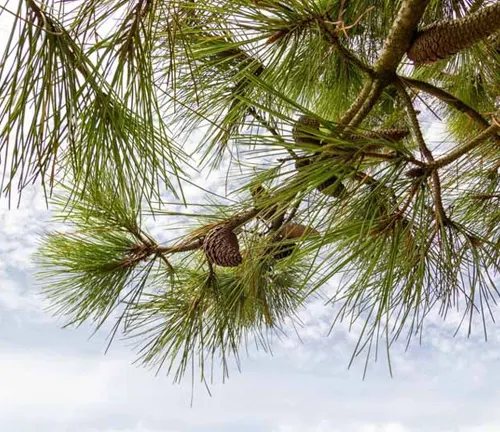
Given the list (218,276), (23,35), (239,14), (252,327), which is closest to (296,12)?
(239,14)

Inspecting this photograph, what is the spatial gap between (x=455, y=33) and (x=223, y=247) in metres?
0.36

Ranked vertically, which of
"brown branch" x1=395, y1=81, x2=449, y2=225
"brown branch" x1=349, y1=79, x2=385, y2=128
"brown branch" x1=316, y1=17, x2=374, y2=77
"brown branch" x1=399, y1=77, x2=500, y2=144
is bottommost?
"brown branch" x1=395, y1=81, x2=449, y2=225

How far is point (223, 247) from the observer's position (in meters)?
0.77

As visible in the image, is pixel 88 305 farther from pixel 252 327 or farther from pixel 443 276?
pixel 443 276

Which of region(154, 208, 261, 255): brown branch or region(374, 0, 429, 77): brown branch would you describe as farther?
region(154, 208, 261, 255): brown branch

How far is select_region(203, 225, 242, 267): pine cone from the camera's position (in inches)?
30.2

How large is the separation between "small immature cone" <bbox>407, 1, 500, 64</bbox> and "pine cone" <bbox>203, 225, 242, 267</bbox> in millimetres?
319

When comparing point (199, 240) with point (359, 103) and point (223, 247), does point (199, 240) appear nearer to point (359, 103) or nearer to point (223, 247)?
point (223, 247)

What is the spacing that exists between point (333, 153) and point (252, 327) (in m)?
0.66

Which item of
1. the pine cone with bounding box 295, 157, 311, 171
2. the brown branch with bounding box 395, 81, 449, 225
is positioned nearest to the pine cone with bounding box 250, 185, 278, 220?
the pine cone with bounding box 295, 157, 311, 171

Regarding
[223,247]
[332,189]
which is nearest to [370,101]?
[332,189]

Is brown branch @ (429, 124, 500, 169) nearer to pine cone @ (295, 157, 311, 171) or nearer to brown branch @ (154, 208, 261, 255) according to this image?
pine cone @ (295, 157, 311, 171)

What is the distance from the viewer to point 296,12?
62 centimetres

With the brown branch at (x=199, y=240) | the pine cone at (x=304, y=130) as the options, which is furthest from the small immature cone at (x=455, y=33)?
the brown branch at (x=199, y=240)
